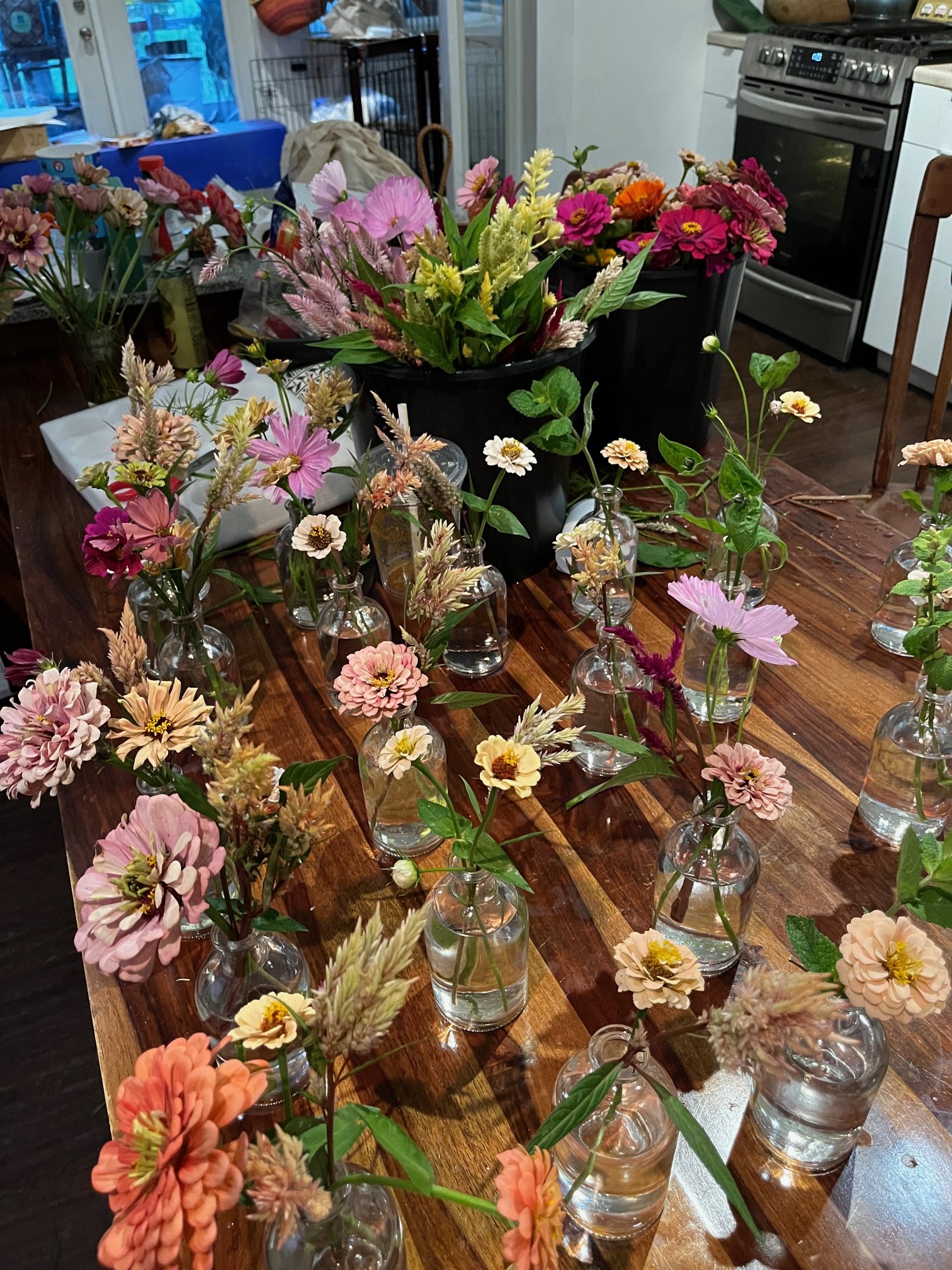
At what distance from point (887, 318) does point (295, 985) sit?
3.19m

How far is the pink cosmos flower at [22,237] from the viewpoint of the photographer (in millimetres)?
1211

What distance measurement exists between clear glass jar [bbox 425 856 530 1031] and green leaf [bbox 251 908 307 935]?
0.30ft

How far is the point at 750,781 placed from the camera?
1.76ft

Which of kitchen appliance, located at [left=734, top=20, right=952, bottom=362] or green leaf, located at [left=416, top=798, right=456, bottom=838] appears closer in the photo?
green leaf, located at [left=416, top=798, right=456, bottom=838]

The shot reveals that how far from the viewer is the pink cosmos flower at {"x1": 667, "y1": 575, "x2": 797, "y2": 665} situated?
0.51 meters

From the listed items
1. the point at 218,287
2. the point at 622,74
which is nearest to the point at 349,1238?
the point at 218,287

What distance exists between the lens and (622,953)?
18.3 inches

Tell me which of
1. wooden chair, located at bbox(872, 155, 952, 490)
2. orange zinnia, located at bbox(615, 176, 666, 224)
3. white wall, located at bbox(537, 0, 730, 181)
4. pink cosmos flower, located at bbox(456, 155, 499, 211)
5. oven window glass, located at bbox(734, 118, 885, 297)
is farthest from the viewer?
white wall, located at bbox(537, 0, 730, 181)

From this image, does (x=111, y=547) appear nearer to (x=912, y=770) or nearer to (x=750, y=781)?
(x=750, y=781)

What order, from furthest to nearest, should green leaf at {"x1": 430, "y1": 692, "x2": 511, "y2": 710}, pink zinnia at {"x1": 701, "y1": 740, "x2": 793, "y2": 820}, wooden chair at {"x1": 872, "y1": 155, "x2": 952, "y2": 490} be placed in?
wooden chair at {"x1": 872, "y1": 155, "x2": 952, "y2": 490} → green leaf at {"x1": 430, "y1": 692, "x2": 511, "y2": 710} → pink zinnia at {"x1": 701, "y1": 740, "x2": 793, "y2": 820}

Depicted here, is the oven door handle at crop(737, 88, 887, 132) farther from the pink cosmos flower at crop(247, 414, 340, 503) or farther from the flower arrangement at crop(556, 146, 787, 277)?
the pink cosmos flower at crop(247, 414, 340, 503)

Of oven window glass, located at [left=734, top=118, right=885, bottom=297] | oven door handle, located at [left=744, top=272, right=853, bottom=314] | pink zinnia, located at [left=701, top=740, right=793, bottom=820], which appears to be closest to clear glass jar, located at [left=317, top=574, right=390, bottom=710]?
pink zinnia, located at [left=701, top=740, right=793, bottom=820]

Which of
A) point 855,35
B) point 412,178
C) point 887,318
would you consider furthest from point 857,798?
point 855,35

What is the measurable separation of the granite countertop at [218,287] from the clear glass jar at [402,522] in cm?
86
